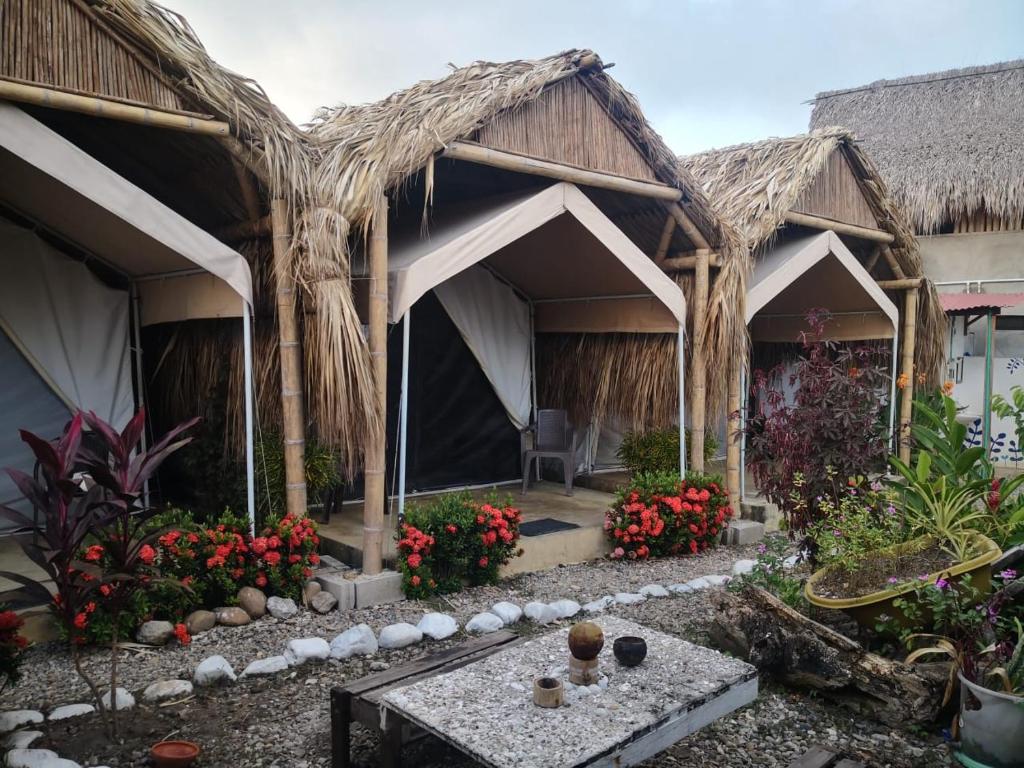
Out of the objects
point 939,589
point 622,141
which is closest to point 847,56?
point 622,141

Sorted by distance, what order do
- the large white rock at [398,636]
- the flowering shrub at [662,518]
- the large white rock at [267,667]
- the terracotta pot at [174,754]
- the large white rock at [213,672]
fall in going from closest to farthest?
the terracotta pot at [174,754] → the large white rock at [213,672] → the large white rock at [267,667] → the large white rock at [398,636] → the flowering shrub at [662,518]

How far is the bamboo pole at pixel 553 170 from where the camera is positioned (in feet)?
15.4

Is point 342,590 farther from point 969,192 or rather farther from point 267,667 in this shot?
point 969,192

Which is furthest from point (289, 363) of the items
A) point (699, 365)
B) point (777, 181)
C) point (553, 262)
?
point (777, 181)

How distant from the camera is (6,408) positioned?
5.07m

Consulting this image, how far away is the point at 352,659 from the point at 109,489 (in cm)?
134

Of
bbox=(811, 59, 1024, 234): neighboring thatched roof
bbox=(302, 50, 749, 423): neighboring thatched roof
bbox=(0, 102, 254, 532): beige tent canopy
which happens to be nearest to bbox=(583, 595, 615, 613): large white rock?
bbox=(0, 102, 254, 532): beige tent canopy

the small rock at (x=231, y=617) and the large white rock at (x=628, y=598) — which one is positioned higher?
the small rock at (x=231, y=617)

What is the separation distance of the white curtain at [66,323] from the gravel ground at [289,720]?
208cm

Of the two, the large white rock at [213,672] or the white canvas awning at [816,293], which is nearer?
the large white rock at [213,672]

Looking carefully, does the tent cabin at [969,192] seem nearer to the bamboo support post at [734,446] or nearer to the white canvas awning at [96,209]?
the bamboo support post at [734,446]

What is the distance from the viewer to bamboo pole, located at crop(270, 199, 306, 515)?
171 inches

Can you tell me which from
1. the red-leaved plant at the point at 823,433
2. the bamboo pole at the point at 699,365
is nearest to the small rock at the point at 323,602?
the red-leaved plant at the point at 823,433

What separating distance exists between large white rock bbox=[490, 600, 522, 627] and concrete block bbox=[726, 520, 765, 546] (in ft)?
7.96
